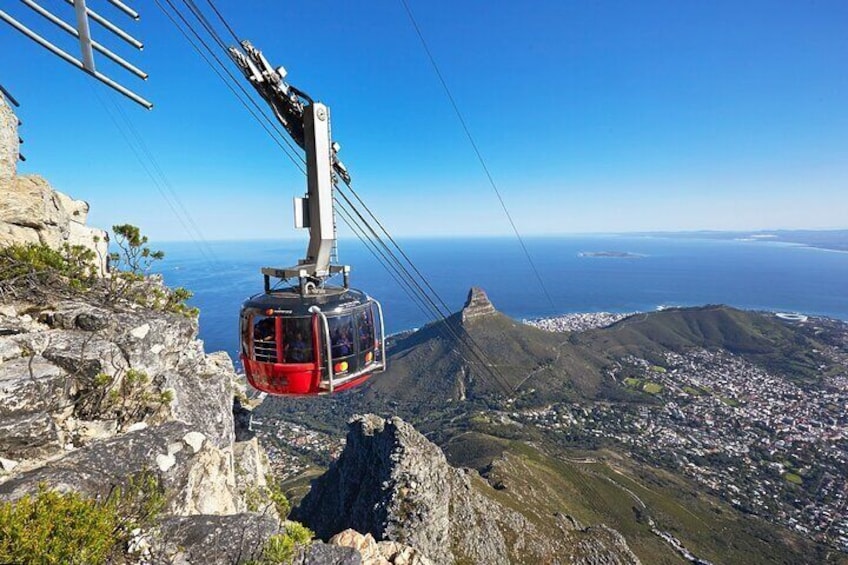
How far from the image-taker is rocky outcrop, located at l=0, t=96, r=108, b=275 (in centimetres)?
1340

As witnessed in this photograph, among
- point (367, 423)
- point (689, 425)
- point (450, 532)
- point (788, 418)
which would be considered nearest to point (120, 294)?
point (450, 532)

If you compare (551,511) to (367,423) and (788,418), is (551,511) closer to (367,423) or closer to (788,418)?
(367,423)

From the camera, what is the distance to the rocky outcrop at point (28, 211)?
1340 centimetres

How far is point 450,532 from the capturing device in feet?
134

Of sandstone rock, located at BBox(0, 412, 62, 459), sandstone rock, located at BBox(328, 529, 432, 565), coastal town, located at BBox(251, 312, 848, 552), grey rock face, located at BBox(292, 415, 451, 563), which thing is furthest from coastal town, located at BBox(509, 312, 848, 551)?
sandstone rock, located at BBox(0, 412, 62, 459)

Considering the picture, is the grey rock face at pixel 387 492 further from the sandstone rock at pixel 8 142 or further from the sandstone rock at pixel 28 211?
the sandstone rock at pixel 8 142

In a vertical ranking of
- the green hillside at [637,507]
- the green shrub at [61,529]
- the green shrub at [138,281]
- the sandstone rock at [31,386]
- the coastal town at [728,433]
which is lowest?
the coastal town at [728,433]

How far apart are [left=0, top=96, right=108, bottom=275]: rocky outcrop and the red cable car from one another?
28.3ft

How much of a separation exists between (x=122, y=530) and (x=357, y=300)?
664cm

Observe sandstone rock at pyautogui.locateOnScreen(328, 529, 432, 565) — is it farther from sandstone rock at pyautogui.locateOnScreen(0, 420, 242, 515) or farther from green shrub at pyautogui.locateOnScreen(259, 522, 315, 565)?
green shrub at pyautogui.locateOnScreen(259, 522, 315, 565)

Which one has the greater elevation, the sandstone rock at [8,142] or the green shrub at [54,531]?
the sandstone rock at [8,142]

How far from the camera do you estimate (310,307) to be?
32.4 ft

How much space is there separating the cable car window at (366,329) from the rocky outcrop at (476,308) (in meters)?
166

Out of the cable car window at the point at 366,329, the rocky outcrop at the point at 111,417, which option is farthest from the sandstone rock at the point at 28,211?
the cable car window at the point at 366,329
